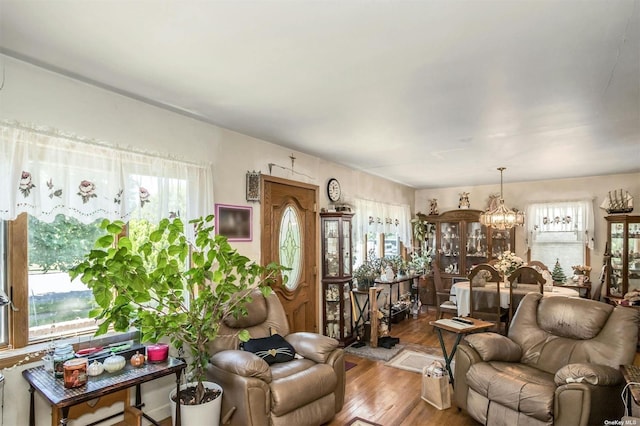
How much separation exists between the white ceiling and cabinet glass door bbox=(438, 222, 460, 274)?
3.47 metres

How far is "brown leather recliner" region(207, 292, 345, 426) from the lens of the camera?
2361mm

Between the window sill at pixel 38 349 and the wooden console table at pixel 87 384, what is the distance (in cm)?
7

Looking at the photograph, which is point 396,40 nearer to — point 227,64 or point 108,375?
point 227,64

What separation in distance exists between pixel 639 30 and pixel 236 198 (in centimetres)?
303

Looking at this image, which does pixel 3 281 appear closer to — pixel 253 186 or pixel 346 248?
pixel 253 186

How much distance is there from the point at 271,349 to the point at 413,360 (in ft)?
6.77

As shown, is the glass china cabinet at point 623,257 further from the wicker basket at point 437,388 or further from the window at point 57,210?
the window at point 57,210

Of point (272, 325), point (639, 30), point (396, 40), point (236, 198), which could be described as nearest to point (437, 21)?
point (396, 40)

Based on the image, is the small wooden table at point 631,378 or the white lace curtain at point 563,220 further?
the white lace curtain at point 563,220

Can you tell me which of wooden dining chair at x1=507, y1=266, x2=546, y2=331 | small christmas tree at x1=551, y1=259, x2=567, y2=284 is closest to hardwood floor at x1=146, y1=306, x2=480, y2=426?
wooden dining chair at x1=507, y1=266, x2=546, y2=331

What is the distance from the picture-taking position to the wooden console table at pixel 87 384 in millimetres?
1847

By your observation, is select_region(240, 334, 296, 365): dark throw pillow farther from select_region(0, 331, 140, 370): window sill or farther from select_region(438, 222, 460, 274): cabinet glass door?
select_region(438, 222, 460, 274): cabinet glass door

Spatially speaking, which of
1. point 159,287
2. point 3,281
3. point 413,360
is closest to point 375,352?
point 413,360

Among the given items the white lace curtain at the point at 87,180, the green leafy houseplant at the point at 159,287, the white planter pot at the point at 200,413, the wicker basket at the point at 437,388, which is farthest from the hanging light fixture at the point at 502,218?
the white planter pot at the point at 200,413
